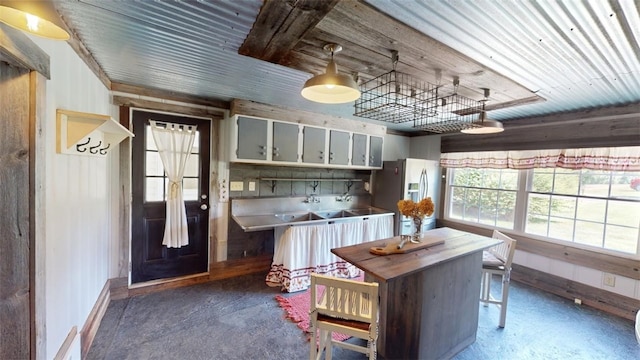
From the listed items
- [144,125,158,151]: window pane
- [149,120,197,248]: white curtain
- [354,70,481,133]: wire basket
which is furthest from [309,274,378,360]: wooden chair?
[144,125,158,151]: window pane

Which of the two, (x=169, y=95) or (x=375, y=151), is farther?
(x=375, y=151)

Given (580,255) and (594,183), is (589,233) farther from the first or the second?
(594,183)

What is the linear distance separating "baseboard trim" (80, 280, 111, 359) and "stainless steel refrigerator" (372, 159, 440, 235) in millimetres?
3628

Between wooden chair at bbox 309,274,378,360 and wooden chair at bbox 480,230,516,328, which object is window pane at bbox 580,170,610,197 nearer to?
wooden chair at bbox 480,230,516,328

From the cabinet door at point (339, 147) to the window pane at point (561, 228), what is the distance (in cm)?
280

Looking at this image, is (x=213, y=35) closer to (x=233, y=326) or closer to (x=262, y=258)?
(x=233, y=326)

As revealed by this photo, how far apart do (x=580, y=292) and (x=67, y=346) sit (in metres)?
4.86

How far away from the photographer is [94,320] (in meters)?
2.11

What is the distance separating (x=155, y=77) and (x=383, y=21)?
7.11 feet

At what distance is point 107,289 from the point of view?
2.57 m

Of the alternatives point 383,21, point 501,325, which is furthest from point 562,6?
point 501,325

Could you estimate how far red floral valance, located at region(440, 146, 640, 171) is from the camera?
2.67 metres

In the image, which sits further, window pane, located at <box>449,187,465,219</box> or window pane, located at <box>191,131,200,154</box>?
window pane, located at <box>449,187,465,219</box>

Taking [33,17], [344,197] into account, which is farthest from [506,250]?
[33,17]
